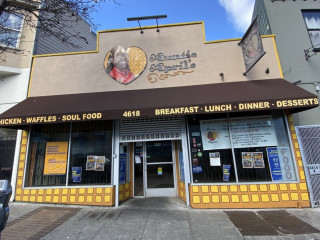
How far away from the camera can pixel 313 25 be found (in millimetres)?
7094

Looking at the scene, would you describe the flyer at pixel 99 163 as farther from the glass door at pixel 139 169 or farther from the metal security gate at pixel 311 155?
the metal security gate at pixel 311 155

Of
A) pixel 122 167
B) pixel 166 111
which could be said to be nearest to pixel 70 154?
pixel 122 167

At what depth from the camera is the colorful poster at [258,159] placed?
5.57 metres

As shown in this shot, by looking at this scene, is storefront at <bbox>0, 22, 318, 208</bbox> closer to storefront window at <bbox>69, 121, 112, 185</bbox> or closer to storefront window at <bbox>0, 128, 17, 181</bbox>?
storefront window at <bbox>69, 121, 112, 185</bbox>

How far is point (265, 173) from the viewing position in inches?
217

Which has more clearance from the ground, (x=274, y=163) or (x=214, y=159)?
(x=214, y=159)

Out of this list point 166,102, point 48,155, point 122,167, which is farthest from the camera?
point 122,167

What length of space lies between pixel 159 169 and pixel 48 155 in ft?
13.1

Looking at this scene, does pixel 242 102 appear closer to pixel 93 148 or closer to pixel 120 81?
pixel 120 81

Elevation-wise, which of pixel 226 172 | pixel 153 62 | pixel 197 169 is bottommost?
pixel 226 172

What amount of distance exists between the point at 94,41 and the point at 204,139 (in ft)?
35.5

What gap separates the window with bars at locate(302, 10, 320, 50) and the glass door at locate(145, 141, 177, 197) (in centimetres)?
672

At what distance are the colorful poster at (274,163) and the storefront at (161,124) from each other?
0.03 metres

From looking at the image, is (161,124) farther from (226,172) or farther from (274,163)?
(274,163)
